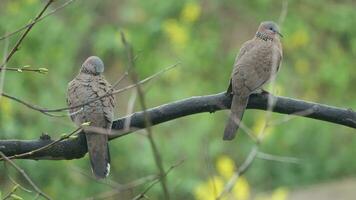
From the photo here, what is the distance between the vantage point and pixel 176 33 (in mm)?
9453

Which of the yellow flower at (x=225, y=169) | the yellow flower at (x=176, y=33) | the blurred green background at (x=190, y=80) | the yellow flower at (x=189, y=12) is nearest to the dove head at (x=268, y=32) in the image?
the blurred green background at (x=190, y=80)

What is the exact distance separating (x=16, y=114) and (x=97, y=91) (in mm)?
3657

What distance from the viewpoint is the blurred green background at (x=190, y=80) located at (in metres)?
7.88

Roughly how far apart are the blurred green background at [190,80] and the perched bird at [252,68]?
1479mm

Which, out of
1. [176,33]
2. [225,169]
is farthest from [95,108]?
[176,33]

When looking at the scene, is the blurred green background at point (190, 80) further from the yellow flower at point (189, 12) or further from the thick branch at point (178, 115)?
the thick branch at point (178, 115)

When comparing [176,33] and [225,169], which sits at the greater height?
[176,33]

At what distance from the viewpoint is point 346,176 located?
939 centimetres

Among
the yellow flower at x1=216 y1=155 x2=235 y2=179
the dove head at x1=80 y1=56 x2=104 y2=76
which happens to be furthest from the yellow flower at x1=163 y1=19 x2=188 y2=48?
the dove head at x1=80 y1=56 x2=104 y2=76

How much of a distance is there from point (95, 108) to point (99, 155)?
0.43 m

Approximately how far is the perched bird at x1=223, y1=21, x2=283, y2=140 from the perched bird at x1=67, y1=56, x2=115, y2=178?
0.57 meters

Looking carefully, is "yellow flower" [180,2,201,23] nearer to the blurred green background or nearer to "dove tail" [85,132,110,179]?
the blurred green background

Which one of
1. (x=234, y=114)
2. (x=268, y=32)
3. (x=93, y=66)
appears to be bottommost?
(x=268, y=32)

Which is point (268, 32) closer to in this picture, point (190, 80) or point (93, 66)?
point (93, 66)
